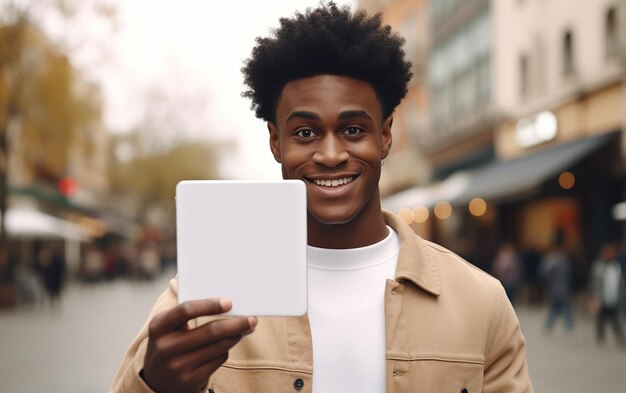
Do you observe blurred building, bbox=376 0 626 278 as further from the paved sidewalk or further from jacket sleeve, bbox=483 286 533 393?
jacket sleeve, bbox=483 286 533 393

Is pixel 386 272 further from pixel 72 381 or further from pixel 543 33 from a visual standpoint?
pixel 543 33

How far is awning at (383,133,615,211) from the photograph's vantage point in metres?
20.0

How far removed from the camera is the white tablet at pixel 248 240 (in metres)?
1.92

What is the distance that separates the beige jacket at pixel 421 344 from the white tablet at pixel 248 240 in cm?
37

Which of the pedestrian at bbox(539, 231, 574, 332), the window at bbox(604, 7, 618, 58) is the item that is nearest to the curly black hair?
the pedestrian at bbox(539, 231, 574, 332)

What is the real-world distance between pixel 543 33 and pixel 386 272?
23.1 m

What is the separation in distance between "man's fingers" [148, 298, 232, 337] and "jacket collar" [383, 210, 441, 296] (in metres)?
0.74

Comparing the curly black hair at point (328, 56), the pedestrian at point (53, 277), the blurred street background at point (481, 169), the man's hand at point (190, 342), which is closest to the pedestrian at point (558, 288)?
the blurred street background at point (481, 169)

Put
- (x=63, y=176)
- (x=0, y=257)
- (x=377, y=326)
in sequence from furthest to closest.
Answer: (x=63, y=176), (x=0, y=257), (x=377, y=326)

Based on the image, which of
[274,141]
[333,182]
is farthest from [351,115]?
[274,141]

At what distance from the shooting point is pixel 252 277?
75.7 inches

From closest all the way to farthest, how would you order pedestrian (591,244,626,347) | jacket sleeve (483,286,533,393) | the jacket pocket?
the jacket pocket → jacket sleeve (483,286,533,393) → pedestrian (591,244,626,347)

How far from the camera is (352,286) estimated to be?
8.13 ft

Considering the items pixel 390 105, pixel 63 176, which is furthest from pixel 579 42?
pixel 63 176
